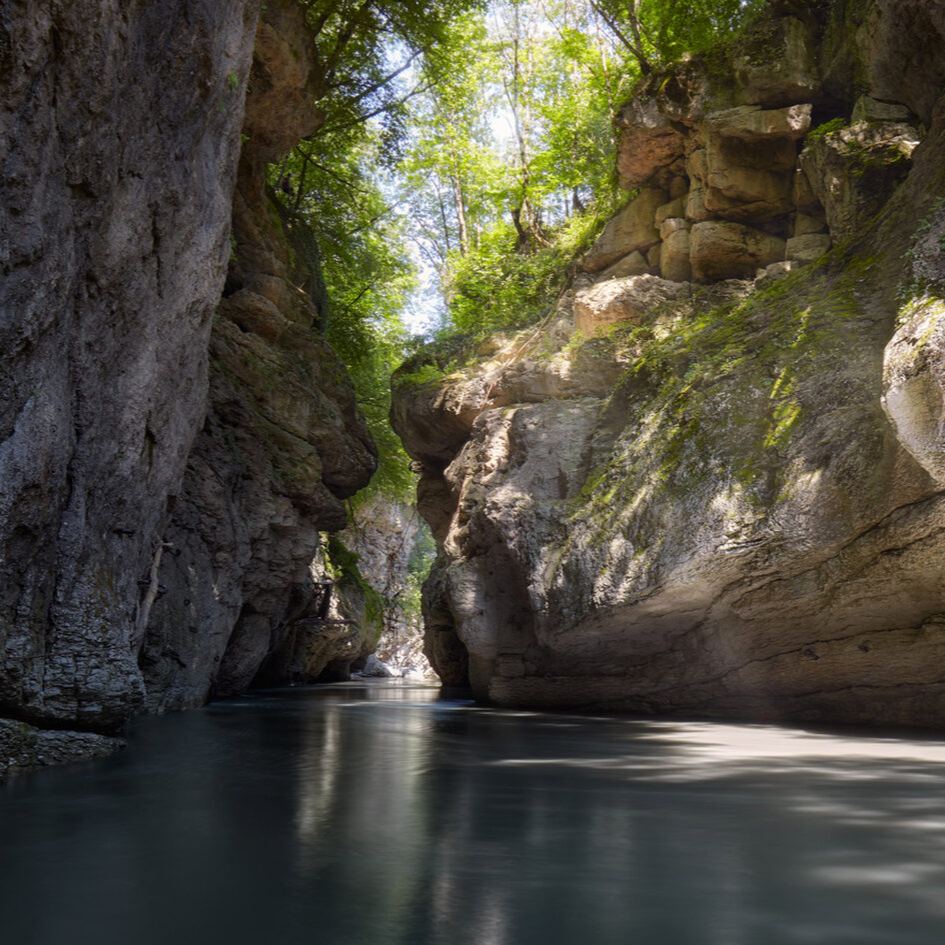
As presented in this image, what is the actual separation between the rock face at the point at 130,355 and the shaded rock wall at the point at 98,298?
2 cm

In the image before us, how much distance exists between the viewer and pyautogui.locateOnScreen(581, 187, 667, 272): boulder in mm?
15242

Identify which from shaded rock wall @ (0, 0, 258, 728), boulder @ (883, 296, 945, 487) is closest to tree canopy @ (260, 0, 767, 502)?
shaded rock wall @ (0, 0, 258, 728)

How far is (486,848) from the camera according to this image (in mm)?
3754

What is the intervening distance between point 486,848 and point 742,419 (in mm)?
6988

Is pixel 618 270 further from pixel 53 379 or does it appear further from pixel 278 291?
pixel 53 379

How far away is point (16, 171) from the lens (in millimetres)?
5086

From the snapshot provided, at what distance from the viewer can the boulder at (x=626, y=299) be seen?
46.6ft

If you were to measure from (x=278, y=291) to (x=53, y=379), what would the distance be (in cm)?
1021

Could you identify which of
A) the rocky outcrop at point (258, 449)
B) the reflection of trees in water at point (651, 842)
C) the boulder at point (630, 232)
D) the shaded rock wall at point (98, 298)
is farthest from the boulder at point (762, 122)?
the reflection of trees in water at point (651, 842)

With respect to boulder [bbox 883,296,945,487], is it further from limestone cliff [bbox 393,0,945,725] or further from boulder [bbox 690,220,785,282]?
boulder [bbox 690,220,785,282]

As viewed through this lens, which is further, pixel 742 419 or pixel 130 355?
pixel 742 419

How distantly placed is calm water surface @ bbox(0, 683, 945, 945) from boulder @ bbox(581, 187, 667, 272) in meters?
11.1

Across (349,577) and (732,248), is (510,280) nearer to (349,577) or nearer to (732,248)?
(732,248)

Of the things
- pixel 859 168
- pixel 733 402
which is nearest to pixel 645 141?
pixel 859 168
